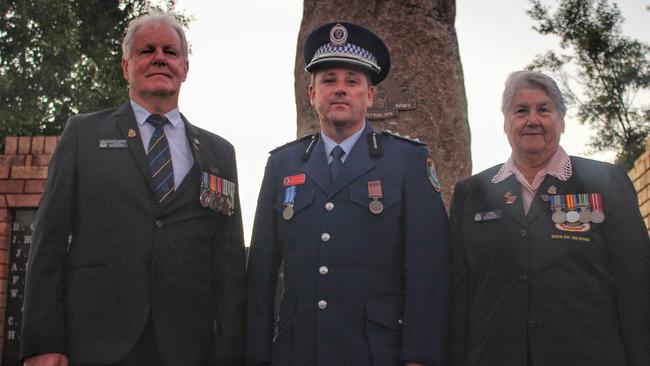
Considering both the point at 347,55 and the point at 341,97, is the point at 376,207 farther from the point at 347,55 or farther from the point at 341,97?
the point at 347,55

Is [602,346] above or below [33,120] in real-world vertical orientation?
below

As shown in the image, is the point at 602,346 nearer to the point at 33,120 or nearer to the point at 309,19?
the point at 309,19

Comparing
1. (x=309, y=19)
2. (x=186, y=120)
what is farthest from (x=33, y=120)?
(x=186, y=120)

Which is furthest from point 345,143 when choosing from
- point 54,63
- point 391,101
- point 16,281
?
point 54,63

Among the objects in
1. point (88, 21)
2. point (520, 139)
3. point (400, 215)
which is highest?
point (88, 21)

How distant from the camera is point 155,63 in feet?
9.56

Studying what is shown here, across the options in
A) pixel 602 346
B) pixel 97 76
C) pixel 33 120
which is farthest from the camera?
pixel 97 76

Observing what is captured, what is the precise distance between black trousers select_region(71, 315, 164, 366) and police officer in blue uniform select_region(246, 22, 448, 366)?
324mm

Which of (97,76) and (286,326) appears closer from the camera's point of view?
(286,326)

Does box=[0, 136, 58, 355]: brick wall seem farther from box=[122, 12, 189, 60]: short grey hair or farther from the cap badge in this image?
the cap badge

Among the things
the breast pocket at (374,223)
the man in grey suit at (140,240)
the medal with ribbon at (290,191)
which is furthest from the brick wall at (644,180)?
the man in grey suit at (140,240)

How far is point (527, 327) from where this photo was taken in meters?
2.72

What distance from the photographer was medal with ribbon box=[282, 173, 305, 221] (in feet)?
9.48

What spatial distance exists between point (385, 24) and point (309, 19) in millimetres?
432
